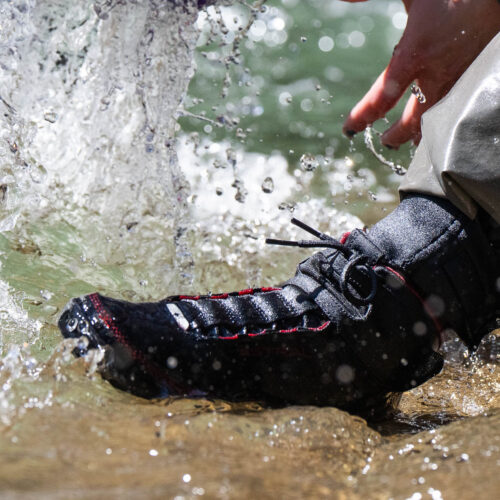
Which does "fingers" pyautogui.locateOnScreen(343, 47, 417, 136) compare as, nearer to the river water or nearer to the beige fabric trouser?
the beige fabric trouser

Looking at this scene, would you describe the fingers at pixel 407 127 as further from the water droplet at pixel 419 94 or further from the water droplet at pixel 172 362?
the water droplet at pixel 172 362

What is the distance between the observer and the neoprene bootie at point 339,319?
44.9 inches

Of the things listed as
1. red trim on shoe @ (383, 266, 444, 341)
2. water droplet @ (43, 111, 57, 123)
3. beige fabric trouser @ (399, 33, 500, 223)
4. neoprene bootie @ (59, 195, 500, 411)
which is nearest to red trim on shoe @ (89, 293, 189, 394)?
neoprene bootie @ (59, 195, 500, 411)

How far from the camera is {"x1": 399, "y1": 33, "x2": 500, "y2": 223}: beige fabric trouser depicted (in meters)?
1.19

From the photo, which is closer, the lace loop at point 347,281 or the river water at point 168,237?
the river water at point 168,237

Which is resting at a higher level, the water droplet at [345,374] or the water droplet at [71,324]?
the water droplet at [71,324]

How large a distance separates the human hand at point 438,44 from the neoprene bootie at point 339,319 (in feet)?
1.11

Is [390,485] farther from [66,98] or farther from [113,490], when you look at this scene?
[66,98]

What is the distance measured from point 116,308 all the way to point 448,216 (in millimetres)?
611

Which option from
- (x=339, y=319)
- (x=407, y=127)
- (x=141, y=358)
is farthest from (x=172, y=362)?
(x=407, y=127)

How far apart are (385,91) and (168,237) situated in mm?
821

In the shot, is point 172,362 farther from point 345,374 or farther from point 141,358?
point 345,374

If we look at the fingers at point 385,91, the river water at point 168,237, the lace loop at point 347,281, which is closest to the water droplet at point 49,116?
the river water at point 168,237

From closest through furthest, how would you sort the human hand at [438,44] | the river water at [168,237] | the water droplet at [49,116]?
the river water at [168,237] < the human hand at [438,44] < the water droplet at [49,116]
